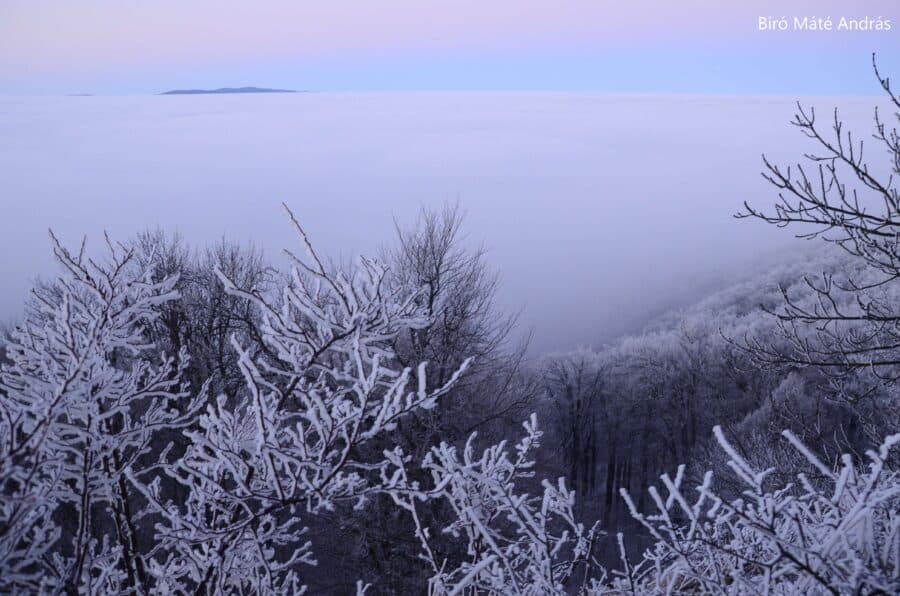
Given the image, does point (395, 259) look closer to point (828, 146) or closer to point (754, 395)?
point (828, 146)

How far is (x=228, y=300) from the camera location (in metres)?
17.7

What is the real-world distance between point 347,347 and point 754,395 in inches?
1210

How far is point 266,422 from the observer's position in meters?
2.41

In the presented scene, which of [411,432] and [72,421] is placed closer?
[72,421]

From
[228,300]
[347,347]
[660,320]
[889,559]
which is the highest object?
[347,347]

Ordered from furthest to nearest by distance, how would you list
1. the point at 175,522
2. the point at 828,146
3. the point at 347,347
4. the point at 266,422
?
the point at 828,146 → the point at 175,522 → the point at 347,347 → the point at 266,422

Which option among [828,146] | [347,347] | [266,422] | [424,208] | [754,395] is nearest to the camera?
[266,422]

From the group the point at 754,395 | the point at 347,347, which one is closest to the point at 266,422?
the point at 347,347

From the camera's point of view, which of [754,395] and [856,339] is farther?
[754,395]

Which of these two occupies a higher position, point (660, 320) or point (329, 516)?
point (329, 516)

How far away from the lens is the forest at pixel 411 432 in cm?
Answer: 234

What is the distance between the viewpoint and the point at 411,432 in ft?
41.2

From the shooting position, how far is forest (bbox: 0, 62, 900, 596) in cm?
234

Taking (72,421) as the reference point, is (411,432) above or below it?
below
